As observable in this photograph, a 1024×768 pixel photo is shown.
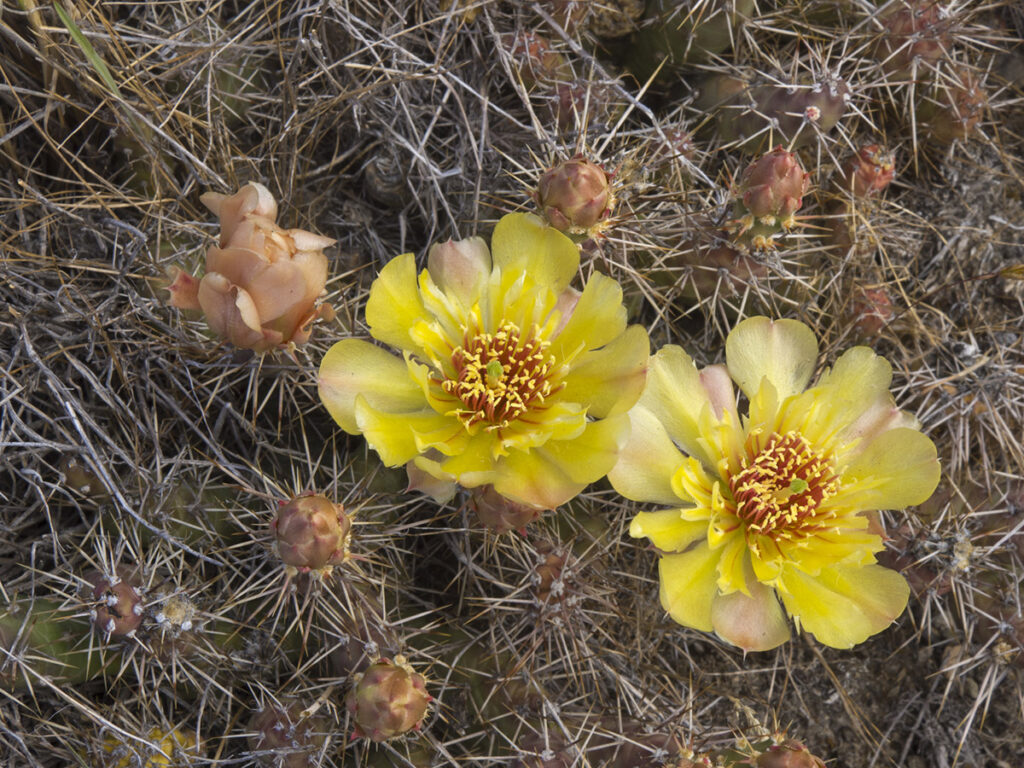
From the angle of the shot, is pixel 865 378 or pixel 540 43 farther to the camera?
pixel 540 43

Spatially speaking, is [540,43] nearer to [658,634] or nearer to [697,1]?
[697,1]

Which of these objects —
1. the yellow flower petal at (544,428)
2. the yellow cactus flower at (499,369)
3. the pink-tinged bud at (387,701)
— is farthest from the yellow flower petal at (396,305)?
the pink-tinged bud at (387,701)

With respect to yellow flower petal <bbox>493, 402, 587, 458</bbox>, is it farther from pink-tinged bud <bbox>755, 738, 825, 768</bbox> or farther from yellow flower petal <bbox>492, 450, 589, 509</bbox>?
pink-tinged bud <bbox>755, 738, 825, 768</bbox>

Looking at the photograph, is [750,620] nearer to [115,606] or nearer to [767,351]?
[767,351]

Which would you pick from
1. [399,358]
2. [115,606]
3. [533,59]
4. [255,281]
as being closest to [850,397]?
[399,358]

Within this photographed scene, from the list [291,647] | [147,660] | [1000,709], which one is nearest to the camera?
[147,660]

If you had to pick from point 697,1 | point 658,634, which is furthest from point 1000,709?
point 697,1

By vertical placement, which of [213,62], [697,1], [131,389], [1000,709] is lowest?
[1000,709]
